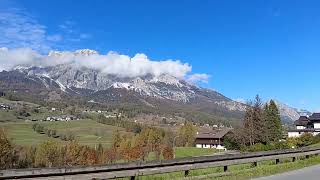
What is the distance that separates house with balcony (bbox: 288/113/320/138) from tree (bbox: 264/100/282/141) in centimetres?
2397

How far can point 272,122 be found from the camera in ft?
340

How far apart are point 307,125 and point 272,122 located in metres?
43.6

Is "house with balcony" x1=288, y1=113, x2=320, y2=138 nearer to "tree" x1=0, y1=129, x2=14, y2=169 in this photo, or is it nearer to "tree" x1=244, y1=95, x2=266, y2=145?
"tree" x1=244, y1=95, x2=266, y2=145

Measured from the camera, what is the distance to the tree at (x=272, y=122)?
102 metres

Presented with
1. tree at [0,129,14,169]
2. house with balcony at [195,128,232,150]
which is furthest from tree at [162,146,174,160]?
tree at [0,129,14,169]

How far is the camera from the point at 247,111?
95.4 meters

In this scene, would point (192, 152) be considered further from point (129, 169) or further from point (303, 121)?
point (129, 169)

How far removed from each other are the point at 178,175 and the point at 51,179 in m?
6.78

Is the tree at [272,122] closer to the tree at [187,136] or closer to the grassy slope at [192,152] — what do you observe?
the grassy slope at [192,152]

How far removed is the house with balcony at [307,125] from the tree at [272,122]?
24.0 metres

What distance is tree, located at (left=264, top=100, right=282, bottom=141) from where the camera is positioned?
10216 cm

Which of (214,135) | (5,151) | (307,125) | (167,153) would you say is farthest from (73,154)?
(307,125)

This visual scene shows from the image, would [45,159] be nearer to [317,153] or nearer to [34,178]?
[317,153]

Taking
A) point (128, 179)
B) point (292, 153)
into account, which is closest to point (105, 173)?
point (128, 179)
